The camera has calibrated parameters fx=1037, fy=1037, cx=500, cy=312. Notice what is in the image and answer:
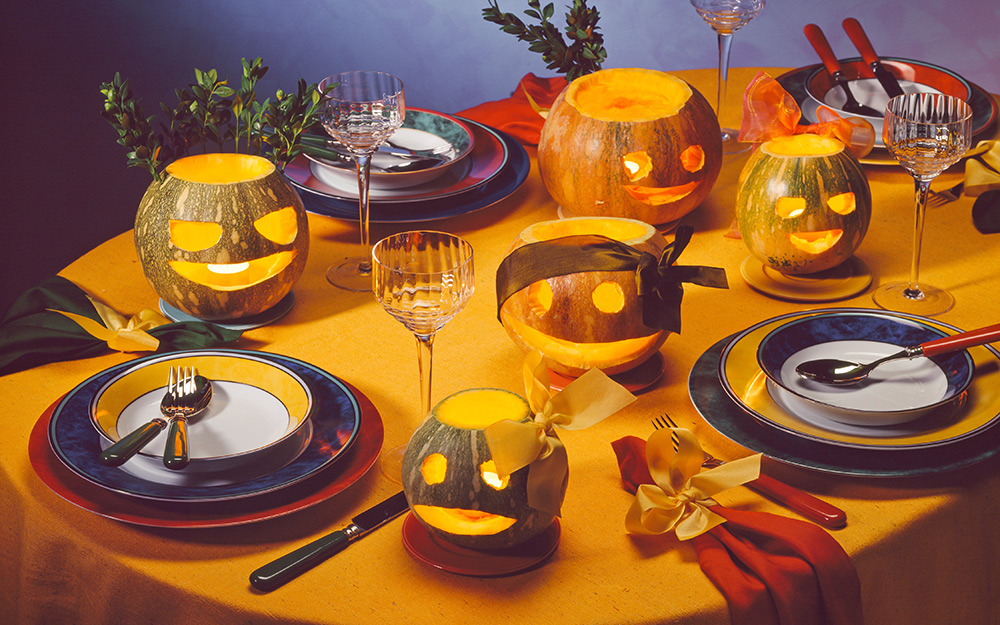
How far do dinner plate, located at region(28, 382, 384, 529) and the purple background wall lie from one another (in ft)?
7.79

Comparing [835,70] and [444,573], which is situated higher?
[835,70]

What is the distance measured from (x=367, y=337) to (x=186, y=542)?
18.3 inches

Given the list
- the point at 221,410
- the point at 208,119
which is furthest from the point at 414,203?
the point at 221,410

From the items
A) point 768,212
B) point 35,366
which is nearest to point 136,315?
point 35,366

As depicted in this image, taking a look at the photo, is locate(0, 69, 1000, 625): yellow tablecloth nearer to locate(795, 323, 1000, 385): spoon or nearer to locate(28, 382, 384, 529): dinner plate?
locate(28, 382, 384, 529): dinner plate

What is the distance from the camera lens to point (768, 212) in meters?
1.42

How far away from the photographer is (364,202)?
5.03 ft

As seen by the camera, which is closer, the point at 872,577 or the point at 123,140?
the point at 872,577

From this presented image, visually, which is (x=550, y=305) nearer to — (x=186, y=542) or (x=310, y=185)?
(x=186, y=542)

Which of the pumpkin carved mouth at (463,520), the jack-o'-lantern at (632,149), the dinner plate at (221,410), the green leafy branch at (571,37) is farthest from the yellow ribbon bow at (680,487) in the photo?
the green leafy branch at (571,37)

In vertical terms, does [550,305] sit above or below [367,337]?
above

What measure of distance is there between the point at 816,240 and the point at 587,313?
0.44 metres

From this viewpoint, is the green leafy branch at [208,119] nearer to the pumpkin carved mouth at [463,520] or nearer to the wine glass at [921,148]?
the pumpkin carved mouth at [463,520]

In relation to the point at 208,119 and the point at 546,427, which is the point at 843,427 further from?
the point at 208,119
